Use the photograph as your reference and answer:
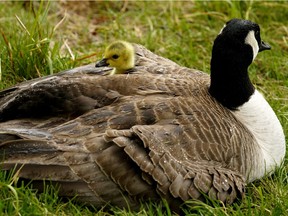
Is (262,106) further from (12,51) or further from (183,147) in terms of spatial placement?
(12,51)

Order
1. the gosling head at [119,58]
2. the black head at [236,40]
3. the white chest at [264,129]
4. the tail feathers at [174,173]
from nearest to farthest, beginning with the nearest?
the tail feathers at [174,173] < the black head at [236,40] < the white chest at [264,129] < the gosling head at [119,58]

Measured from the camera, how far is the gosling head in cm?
595

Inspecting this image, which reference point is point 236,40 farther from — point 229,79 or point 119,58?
point 119,58

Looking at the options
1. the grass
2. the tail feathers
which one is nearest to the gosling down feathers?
the tail feathers

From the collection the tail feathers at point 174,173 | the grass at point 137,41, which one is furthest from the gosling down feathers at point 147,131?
the grass at point 137,41

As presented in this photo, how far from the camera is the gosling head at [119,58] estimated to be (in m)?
5.95

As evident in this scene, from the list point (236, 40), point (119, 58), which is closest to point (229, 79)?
point (236, 40)

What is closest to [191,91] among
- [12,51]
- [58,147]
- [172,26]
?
[58,147]

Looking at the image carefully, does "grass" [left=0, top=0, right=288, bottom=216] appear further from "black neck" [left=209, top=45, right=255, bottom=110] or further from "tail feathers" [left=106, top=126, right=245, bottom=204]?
"black neck" [left=209, top=45, right=255, bottom=110]

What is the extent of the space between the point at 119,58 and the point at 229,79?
0.96 m

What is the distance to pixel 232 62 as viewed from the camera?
5.58 m

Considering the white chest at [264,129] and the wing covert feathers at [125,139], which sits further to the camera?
the white chest at [264,129]

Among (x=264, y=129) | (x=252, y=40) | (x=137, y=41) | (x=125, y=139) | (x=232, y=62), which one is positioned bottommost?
(x=137, y=41)

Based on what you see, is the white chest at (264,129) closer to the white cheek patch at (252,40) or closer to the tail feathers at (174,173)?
the white cheek patch at (252,40)
